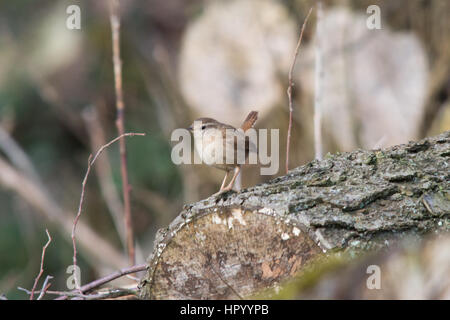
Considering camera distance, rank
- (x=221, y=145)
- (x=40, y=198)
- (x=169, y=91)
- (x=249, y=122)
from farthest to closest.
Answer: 1. (x=169, y=91)
2. (x=40, y=198)
3. (x=249, y=122)
4. (x=221, y=145)

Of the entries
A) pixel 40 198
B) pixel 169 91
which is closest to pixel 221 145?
pixel 40 198

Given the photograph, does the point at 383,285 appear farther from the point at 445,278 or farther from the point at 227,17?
the point at 227,17

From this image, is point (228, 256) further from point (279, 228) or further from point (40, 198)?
point (40, 198)

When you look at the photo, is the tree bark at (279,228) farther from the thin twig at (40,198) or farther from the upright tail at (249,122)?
the thin twig at (40,198)

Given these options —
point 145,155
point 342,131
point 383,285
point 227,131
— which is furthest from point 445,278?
point 145,155

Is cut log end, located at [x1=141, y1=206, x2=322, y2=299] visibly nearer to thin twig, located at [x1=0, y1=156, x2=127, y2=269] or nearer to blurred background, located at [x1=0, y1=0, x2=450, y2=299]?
blurred background, located at [x1=0, y1=0, x2=450, y2=299]

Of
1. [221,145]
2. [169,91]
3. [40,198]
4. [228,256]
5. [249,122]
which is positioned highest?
[169,91]

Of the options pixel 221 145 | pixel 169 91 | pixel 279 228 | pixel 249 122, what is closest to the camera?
pixel 279 228
